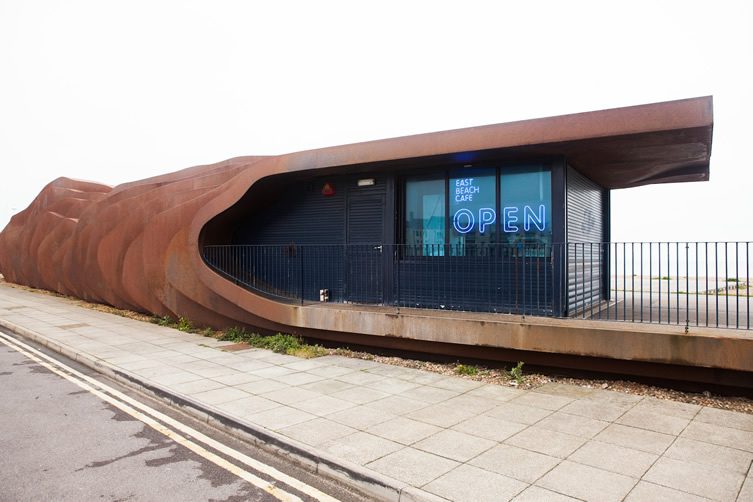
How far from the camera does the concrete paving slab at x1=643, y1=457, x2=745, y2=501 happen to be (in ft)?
13.2

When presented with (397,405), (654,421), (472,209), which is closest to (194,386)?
(397,405)

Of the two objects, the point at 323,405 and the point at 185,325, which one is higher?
the point at 185,325

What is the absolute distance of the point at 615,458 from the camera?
469 cm

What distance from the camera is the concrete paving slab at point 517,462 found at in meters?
4.36

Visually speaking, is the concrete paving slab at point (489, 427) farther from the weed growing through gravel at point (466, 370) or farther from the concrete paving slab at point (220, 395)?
the concrete paving slab at point (220, 395)

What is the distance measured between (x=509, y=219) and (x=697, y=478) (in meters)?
5.67

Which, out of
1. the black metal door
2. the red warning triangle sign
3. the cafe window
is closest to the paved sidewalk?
the black metal door

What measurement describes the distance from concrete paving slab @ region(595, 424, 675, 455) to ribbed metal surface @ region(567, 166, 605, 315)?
3.26 m

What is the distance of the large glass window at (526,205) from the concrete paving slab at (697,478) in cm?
489

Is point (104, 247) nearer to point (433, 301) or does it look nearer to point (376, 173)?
point (376, 173)

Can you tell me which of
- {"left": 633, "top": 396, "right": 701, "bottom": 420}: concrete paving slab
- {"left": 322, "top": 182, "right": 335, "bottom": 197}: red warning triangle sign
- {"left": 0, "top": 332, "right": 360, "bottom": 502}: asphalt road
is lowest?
{"left": 0, "top": 332, "right": 360, "bottom": 502}: asphalt road

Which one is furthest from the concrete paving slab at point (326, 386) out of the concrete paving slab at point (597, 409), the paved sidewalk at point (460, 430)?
the concrete paving slab at point (597, 409)

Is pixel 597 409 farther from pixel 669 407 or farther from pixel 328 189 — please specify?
Result: pixel 328 189

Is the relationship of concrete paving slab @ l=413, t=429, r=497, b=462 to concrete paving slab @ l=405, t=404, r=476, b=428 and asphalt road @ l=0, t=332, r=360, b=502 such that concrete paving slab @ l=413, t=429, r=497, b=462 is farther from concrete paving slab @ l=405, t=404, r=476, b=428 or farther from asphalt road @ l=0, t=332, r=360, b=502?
asphalt road @ l=0, t=332, r=360, b=502
